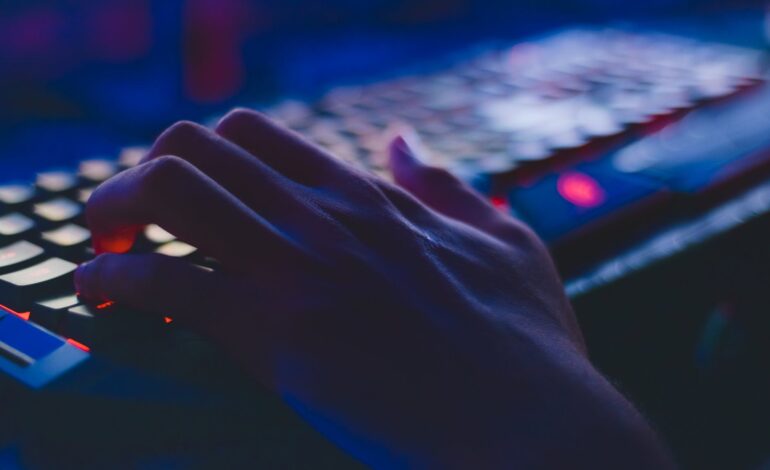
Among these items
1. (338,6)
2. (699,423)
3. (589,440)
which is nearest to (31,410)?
(589,440)

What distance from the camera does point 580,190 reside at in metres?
0.60

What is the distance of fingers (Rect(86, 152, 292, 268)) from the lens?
42 cm

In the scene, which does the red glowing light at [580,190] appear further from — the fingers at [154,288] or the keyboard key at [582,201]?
the fingers at [154,288]

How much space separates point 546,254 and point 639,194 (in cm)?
14

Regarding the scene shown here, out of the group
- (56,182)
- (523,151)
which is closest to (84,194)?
(56,182)

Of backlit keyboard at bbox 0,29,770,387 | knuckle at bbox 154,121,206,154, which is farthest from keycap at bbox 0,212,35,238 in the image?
knuckle at bbox 154,121,206,154

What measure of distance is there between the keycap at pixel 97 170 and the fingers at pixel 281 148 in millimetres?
104

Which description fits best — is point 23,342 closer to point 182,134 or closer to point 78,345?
point 78,345

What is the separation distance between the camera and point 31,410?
14.2 inches

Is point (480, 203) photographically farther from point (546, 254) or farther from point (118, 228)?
point (118, 228)

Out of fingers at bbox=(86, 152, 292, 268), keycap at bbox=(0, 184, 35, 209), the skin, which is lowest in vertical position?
the skin

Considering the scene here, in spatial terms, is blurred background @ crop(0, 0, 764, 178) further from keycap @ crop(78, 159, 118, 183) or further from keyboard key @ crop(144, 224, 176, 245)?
keyboard key @ crop(144, 224, 176, 245)

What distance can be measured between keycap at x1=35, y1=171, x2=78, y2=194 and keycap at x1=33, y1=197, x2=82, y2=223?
1 centimetres

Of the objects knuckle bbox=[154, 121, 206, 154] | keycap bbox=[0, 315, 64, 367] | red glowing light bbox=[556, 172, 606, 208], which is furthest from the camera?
red glowing light bbox=[556, 172, 606, 208]
